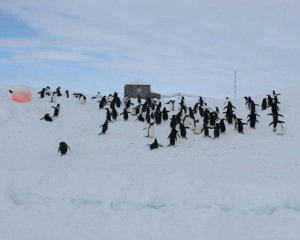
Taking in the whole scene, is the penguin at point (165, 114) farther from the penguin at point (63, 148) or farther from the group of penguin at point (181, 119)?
the penguin at point (63, 148)

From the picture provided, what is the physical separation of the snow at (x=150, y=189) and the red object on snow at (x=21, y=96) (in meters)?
5.00

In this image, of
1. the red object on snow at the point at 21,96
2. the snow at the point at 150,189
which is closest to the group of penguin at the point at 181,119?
the snow at the point at 150,189

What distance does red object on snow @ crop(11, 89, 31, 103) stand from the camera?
19.8 m

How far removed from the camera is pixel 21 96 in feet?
65.0

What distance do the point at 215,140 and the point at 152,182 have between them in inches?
225

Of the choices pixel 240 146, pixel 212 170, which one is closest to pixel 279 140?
pixel 240 146

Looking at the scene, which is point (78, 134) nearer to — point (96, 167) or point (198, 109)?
point (96, 167)

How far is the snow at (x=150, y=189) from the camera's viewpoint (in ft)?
27.4

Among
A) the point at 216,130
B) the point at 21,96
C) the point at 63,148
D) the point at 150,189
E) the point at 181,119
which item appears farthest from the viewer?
the point at 21,96

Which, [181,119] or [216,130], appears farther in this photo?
[181,119]

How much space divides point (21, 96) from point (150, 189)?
12070 millimetres

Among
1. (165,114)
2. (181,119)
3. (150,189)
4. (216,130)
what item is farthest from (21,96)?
(150,189)

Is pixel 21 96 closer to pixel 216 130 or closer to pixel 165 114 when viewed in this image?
pixel 165 114

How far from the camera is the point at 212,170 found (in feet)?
37.7
